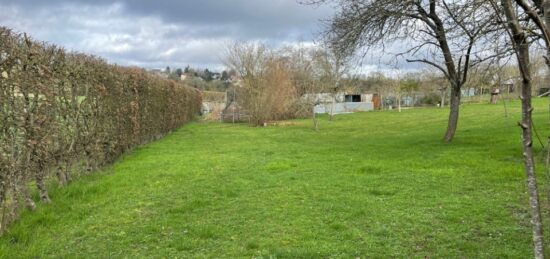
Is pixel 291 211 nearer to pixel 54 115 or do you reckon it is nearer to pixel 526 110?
pixel 526 110

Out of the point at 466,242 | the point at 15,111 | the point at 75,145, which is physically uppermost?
the point at 15,111

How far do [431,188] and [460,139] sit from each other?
689 centimetres

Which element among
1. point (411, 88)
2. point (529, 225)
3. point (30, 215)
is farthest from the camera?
point (411, 88)

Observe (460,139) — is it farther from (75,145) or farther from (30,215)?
(30,215)

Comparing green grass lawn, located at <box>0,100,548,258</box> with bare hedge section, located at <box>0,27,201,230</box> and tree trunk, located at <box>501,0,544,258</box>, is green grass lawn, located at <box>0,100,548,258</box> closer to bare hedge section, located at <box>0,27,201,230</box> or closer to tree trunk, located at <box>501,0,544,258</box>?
bare hedge section, located at <box>0,27,201,230</box>

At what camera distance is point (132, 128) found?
12078 mm

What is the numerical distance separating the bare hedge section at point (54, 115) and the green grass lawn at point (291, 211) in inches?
14.7

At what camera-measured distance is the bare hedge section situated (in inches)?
196

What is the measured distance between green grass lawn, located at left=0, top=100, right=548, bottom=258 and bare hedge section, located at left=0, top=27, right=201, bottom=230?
0.37 metres

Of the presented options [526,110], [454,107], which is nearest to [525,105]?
[526,110]

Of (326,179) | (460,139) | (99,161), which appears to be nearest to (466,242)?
(326,179)

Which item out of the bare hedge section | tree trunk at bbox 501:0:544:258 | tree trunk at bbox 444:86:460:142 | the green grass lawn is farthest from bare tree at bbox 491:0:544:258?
tree trunk at bbox 444:86:460:142

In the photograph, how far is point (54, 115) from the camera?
6.47m

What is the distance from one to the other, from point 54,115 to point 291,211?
149 inches
